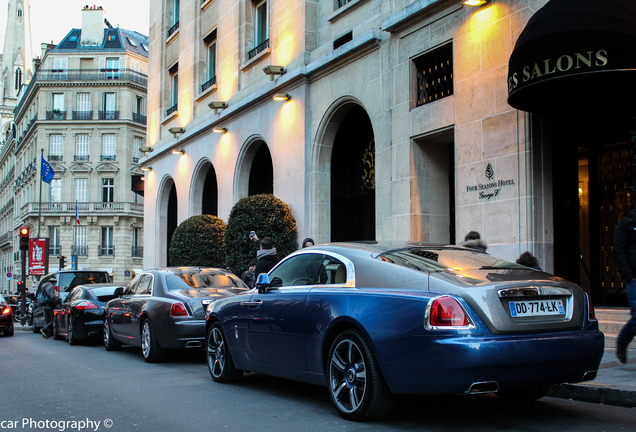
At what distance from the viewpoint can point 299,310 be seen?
6.46 m

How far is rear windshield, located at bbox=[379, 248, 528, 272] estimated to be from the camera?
5.80 metres

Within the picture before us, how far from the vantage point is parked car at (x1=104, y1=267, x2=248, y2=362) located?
9.98 meters

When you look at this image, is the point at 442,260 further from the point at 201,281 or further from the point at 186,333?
the point at 201,281

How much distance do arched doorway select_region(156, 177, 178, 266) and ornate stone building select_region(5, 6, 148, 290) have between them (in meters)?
32.6

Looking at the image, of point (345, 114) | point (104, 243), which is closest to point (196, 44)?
point (345, 114)

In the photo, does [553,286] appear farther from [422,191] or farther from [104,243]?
[104,243]

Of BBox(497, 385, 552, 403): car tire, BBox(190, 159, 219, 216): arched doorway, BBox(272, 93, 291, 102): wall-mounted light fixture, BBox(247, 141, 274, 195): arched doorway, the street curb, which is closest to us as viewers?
the street curb

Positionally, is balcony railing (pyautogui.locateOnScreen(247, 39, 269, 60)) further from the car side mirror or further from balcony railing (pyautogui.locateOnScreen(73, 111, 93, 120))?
balcony railing (pyautogui.locateOnScreen(73, 111, 93, 120))

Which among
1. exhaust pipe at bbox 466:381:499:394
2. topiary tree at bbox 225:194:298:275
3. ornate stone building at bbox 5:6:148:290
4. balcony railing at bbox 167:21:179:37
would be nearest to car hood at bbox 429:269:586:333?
exhaust pipe at bbox 466:381:499:394

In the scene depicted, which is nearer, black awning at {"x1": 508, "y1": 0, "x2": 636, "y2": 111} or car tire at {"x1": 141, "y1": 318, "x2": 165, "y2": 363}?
black awning at {"x1": 508, "y1": 0, "x2": 636, "y2": 111}

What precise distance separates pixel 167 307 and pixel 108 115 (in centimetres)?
5670

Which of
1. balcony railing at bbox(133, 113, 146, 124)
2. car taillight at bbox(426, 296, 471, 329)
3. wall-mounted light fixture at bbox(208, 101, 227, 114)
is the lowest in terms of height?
car taillight at bbox(426, 296, 471, 329)

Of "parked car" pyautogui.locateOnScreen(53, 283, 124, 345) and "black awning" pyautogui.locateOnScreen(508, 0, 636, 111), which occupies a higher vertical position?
"black awning" pyautogui.locateOnScreen(508, 0, 636, 111)

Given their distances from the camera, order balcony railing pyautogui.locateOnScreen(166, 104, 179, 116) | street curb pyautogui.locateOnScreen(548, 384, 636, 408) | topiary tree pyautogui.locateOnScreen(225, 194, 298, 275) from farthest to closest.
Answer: balcony railing pyautogui.locateOnScreen(166, 104, 179, 116) → topiary tree pyautogui.locateOnScreen(225, 194, 298, 275) → street curb pyautogui.locateOnScreen(548, 384, 636, 408)
